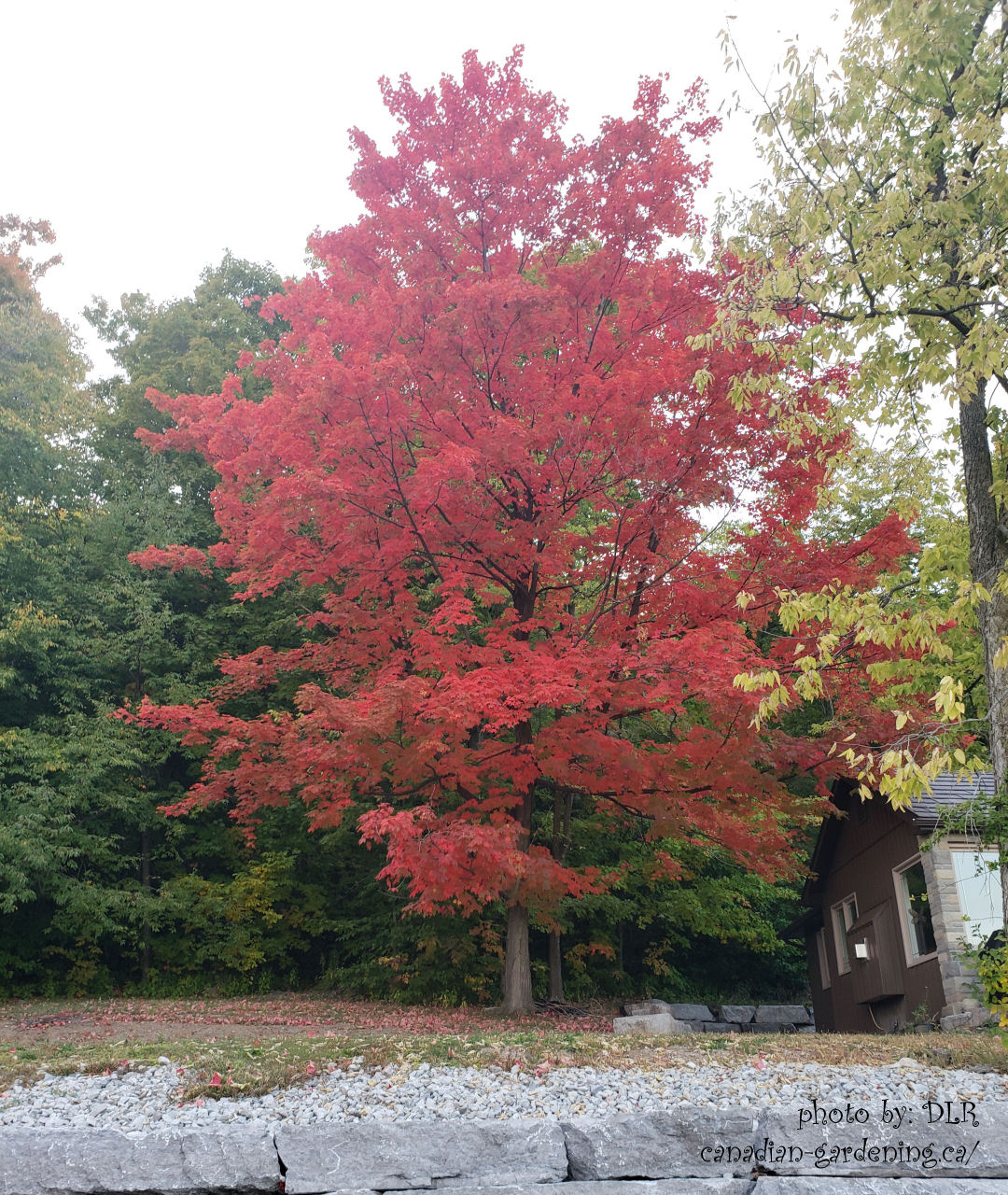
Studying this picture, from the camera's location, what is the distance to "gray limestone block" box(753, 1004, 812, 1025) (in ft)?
58.1

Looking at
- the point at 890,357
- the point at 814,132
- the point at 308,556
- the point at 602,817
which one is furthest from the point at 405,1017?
the point at 814,132

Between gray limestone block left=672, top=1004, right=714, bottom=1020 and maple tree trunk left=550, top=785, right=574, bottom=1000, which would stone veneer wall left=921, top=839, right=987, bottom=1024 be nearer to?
maple tree trunk left=550, top=785, right=574, bottom=1000

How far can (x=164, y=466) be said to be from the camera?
2033cm

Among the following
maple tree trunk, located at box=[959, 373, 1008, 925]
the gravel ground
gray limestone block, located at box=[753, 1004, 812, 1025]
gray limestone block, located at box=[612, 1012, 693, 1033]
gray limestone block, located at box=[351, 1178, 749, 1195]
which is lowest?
gray limestone block, located at box=[753, 1004, 812, 1025]

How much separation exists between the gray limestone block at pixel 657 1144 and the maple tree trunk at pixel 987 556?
9.34 feet

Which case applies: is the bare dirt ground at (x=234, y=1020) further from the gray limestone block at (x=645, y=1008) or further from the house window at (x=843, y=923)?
the house window at (x=843, y=923)

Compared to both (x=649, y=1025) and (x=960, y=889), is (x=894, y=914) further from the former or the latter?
(x=649, y=1025)

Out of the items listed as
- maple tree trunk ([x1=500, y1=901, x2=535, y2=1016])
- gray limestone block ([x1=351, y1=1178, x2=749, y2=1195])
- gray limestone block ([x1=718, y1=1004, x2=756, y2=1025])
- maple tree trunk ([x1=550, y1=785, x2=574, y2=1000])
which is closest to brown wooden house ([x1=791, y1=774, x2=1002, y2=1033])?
gray limestone block ([x1=718, y1=1004, x2=756, y2=1025])

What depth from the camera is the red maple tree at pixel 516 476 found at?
9.73 metres

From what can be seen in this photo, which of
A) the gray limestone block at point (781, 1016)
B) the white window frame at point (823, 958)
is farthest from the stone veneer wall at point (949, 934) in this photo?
the gray limestone block at point (781, 1016)

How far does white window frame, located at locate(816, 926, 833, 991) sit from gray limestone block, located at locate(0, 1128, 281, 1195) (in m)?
13.2

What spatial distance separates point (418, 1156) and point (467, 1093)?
0.74 metres

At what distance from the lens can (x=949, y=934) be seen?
422 inches

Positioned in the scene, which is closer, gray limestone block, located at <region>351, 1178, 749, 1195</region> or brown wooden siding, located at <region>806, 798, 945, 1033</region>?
gray limestone block, located at <region>351, 1178, 749, 1195</region>
